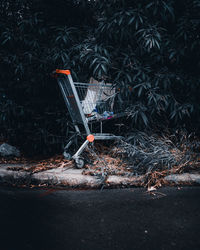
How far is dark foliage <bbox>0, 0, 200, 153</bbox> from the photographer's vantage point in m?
3.44

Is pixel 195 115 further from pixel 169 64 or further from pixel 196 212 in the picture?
pixel 196 212

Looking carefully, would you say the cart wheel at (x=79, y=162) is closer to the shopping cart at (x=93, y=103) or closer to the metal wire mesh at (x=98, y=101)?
the shopping cart at (x=93, y=103)

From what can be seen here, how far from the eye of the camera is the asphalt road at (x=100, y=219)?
180cm

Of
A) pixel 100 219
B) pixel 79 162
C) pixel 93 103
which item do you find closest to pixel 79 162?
pixel 79 162

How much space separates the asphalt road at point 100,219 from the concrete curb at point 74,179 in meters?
0.12

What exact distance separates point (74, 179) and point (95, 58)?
161 centimetres

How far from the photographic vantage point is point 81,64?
3906 mm

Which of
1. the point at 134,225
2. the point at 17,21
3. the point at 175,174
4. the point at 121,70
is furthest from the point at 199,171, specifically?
the point at 17,21

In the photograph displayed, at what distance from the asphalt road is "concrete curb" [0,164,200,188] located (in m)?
0.12

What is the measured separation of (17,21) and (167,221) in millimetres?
3817

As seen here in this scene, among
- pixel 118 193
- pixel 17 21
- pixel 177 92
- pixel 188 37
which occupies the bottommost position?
pixel 118 193

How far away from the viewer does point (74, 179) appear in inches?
115

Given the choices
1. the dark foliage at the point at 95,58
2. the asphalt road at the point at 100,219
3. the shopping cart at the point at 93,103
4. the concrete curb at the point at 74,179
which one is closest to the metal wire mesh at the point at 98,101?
the shopping cart at the point at 93,103

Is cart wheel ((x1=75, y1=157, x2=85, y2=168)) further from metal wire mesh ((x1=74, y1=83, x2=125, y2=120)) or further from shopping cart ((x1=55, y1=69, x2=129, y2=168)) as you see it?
metal wire mesh ((x1=74, y1=83, x2=125, y2=120))
